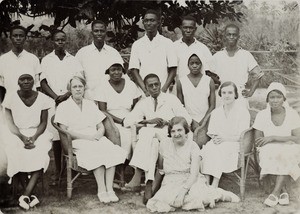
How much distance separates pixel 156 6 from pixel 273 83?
1.17 m

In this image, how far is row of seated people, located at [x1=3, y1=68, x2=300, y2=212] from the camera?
11.3 feet

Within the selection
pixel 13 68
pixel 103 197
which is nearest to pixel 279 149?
pixel 103 197

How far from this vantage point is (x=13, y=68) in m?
3.65

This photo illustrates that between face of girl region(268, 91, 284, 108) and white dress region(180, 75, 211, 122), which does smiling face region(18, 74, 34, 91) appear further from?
face of girl region(268, 91, 284, 108)

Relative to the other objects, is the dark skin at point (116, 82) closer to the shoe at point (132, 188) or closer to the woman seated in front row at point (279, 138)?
the shoe at point (132, 188)

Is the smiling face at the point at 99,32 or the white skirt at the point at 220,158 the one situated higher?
the smiling face at the point at 99,32

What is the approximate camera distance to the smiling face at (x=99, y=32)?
3.77 m

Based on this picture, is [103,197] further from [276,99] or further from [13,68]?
[276,99]

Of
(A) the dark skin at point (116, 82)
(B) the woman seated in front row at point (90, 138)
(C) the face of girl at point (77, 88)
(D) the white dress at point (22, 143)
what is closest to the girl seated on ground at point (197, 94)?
(A) the dark skin at point (116, 82)

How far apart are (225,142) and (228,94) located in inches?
15.2

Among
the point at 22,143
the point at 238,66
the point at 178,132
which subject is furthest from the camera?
the point at 238,66

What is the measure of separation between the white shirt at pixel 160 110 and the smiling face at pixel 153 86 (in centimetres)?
4

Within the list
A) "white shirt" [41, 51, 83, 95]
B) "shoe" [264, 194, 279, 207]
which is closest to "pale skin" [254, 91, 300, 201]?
"shoe" [264, 194, 279, 207]

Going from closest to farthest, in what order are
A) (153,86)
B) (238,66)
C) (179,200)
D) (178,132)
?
(179,200) → (178,132) → (153,86) → (238,66)
